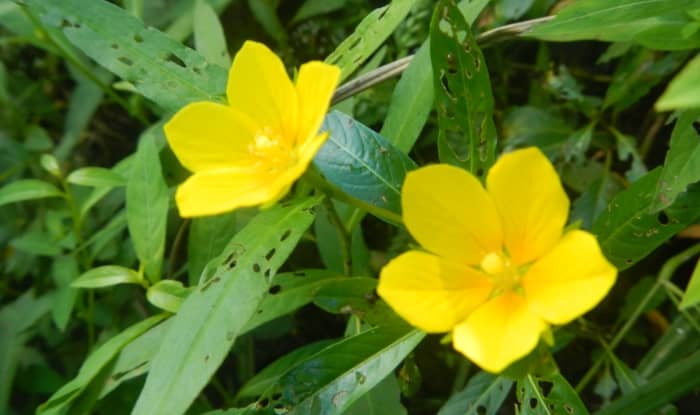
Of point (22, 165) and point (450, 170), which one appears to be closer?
point (450, 170)

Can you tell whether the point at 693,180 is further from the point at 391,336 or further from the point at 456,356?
the point at 456,356

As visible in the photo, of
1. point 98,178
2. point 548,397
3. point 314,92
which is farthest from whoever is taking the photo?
point 98,178

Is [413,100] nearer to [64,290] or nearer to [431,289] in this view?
[431,289]

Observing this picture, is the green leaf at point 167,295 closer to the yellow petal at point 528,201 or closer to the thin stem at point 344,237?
the thin stem at point 344,237

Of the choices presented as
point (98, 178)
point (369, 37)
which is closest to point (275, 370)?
point (98, 178)

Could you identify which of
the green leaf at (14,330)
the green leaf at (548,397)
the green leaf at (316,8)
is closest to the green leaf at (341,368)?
the green leaf at (548,397)

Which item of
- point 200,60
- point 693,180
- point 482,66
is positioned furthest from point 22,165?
point 693,180

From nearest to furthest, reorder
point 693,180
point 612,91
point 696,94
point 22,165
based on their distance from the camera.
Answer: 1. point 696,94
2. point 693,180
3. point 612,91
4. point 22,165
